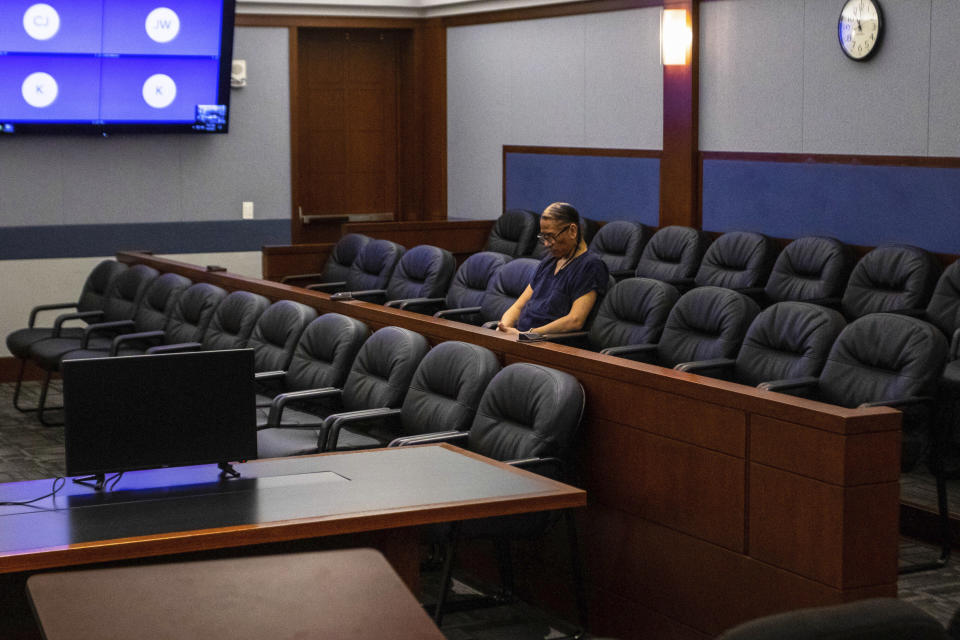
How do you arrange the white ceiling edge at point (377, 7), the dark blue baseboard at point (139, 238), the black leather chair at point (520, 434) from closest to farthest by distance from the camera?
the black leather chair at point (520, 434) → the dark blue baseboard at point (139, 238) → the white ceiling edge at point (377, 7)

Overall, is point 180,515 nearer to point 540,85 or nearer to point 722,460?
point 722,460

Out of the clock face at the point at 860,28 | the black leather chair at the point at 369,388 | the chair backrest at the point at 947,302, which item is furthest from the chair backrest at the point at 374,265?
the chair backrest at the point at 947,302

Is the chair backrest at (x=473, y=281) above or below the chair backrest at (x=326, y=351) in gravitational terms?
above

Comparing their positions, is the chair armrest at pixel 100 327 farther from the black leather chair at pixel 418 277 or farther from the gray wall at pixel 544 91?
the gray wall at pixel 544 91

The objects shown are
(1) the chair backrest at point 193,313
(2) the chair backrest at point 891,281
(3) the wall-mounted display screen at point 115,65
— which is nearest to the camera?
(2) the chair backrest at point 891,281

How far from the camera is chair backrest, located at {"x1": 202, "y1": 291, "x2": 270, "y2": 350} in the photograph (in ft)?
21.8

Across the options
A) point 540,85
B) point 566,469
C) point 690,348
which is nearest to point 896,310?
point 690,348

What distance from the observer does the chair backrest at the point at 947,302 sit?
20.5ft

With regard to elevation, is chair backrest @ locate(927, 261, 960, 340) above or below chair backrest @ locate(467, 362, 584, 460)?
above

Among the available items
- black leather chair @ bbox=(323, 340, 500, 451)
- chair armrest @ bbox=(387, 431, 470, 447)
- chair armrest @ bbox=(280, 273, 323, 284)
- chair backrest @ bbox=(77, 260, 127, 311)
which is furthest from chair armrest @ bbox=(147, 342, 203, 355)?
chair armrest @ bbox=(387, 431, 470, 447)

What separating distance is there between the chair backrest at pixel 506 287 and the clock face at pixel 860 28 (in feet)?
6.92

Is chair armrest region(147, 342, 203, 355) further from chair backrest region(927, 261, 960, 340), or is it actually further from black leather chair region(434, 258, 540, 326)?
chair backrest region(927, 261, 960, 340)

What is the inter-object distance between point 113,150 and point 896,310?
6.07m

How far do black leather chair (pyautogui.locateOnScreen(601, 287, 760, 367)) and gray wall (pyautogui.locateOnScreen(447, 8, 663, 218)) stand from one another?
2.80m
